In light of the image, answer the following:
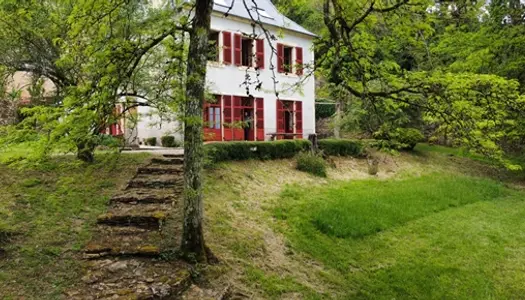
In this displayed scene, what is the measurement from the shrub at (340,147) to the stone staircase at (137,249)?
7.94m

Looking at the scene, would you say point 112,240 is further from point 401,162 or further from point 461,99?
point 401,162

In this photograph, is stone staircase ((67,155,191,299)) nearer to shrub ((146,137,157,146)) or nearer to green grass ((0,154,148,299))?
green grass ((0,154,148,299))

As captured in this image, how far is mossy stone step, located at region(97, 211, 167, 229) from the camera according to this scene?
22.2 ft

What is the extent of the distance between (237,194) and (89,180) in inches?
123

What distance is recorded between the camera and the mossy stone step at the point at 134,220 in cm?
675

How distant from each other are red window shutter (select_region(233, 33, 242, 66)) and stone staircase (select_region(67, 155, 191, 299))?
10014 mm

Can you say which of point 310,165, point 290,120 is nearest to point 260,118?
point 290,120

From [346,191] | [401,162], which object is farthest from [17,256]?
[401,162]

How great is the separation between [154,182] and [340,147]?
9052 mm

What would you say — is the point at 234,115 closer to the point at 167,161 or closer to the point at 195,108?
the point at 167,161

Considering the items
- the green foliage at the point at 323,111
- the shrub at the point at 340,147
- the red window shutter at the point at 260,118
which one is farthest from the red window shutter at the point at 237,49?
the green foliage at the point at 323,111

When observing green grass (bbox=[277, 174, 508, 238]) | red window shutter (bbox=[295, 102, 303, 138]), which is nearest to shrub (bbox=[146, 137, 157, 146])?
red window shutter (bbox=[295, 102, 303, 138])

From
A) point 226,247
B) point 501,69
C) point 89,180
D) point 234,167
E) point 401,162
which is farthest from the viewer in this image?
point 401,162

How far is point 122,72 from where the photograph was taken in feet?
18.4
